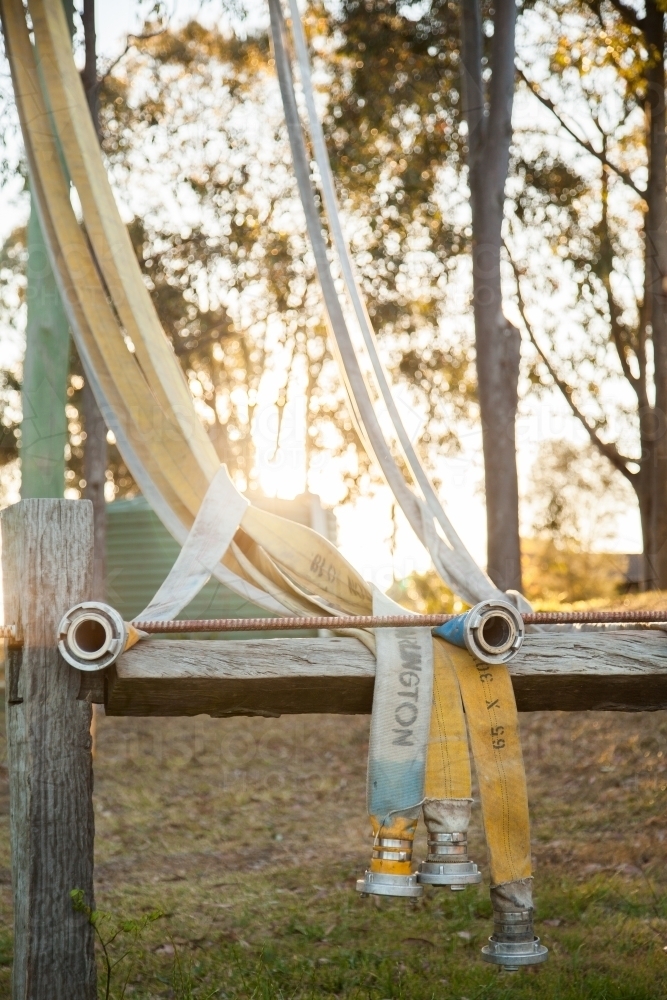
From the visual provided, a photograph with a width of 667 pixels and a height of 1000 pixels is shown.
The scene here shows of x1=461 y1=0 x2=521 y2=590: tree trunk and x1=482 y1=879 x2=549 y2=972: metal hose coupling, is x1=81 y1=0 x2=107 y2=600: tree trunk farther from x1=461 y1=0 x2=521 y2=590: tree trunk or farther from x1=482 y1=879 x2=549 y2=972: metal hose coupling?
x1=482 y1=879 x2=549 y2=972: metal hose coupling

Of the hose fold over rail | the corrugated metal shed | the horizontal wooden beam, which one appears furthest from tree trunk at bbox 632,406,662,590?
the hose fold over rail

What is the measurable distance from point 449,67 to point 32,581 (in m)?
10.1

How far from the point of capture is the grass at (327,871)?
3570mm

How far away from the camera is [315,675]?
102 inches

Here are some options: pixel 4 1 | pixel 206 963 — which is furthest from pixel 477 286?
pixel 206 963

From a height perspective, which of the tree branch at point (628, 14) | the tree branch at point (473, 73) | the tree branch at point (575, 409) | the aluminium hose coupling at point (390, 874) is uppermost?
the tree branch at point (628, 14)

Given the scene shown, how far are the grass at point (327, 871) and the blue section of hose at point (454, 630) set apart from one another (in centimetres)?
127

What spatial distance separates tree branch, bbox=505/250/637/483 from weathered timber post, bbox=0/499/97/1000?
11.0 metres

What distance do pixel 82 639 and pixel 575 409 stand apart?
1158 cm

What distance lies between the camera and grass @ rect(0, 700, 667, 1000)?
3570 millimetres

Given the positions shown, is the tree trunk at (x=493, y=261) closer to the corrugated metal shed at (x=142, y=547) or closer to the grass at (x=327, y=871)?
the grass at (x=327, y=871)

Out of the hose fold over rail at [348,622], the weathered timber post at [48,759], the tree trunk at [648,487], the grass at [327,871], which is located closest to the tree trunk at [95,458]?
the grass at [327,871]

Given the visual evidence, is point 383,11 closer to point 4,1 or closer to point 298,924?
point 4,1

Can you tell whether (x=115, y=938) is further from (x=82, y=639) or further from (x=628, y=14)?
(x=628, y=14)
